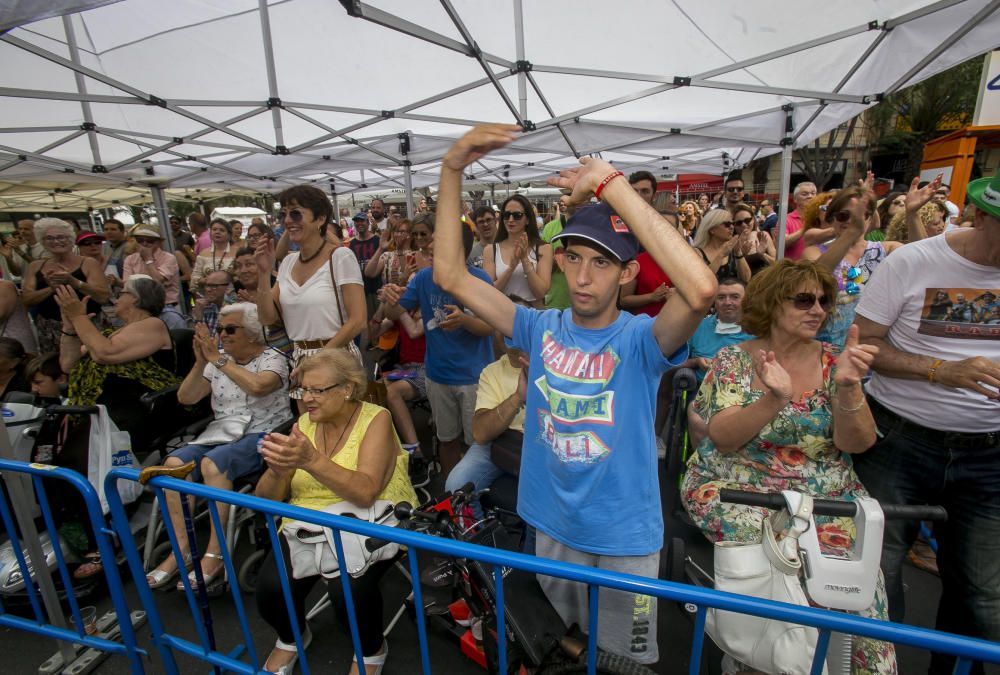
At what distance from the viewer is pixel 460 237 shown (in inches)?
68.6

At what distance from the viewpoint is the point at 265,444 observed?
1.83 m

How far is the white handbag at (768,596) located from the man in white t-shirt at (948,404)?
0.82 m

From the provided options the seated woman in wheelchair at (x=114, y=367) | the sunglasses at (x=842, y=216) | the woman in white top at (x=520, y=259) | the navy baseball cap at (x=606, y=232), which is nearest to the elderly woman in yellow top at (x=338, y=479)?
the navy baseball cap at (x=606, y=232)

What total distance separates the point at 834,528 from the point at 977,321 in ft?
3.12

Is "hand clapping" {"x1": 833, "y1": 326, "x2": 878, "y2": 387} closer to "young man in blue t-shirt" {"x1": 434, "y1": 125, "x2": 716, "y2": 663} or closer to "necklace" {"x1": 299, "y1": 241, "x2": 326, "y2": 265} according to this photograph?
"young man in blue t-shirt" {"x1": 434, "y1": 125, "x2": 716, "y2": 663}

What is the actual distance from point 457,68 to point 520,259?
305cm

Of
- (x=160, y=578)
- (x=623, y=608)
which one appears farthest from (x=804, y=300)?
(x=160, y=578)

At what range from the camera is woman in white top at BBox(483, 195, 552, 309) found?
430 centimetres

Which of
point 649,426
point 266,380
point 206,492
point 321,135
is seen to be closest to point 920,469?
point 649,426

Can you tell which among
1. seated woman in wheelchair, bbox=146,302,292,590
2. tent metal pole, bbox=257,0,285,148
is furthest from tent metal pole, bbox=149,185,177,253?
seated woman in wheelchair, bbox=146,302,292,590

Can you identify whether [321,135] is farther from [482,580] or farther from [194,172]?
[482,580]

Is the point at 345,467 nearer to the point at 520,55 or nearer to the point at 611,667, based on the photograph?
the point at 611,667

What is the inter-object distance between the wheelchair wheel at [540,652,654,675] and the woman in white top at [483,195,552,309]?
10.1 ft

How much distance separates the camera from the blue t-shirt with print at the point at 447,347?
11.8 feet
